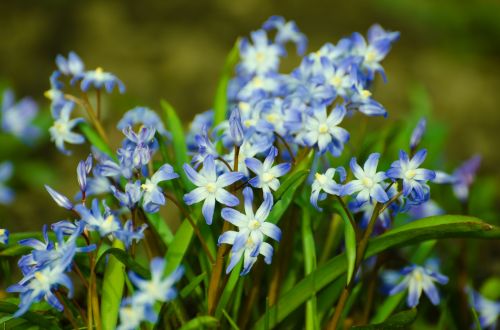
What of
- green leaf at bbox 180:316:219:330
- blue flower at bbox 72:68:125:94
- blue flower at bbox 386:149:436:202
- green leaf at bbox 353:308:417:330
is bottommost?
green leaf at bbox 353:308:417:330

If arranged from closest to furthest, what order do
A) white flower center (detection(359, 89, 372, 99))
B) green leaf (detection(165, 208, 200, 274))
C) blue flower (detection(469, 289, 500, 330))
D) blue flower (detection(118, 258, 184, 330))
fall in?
blue flower (detection(118, 258, 184, 330)) < green leaf (detection(165, 208, 200, 274)) < white flower center (detection(359, 89, 372, 99)) < blue flower (detection(469, 289, 500, 330))

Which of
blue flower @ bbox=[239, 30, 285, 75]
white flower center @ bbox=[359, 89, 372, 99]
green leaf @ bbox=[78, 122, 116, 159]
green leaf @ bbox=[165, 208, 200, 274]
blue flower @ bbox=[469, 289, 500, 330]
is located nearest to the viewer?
green leaf @ bbox=[165, 208, 200, 274]

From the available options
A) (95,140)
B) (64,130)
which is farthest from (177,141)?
(64,130)

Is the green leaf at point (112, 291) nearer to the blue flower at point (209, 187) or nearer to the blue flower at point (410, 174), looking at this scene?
the blue flower at point (209, 187)

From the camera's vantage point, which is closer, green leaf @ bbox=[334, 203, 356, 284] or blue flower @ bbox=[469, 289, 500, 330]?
green leaf @ bbox=[334, 203, 356, 284]

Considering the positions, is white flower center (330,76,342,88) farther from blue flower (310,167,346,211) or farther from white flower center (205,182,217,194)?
white flower center (205,182,217,194)

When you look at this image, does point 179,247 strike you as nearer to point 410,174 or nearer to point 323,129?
point 323,129

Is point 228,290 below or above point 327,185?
below

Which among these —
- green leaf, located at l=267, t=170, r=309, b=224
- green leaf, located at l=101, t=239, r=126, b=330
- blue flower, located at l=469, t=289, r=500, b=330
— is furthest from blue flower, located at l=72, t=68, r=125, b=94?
blue flower, located at l=469, t=289, r=500, b=330
